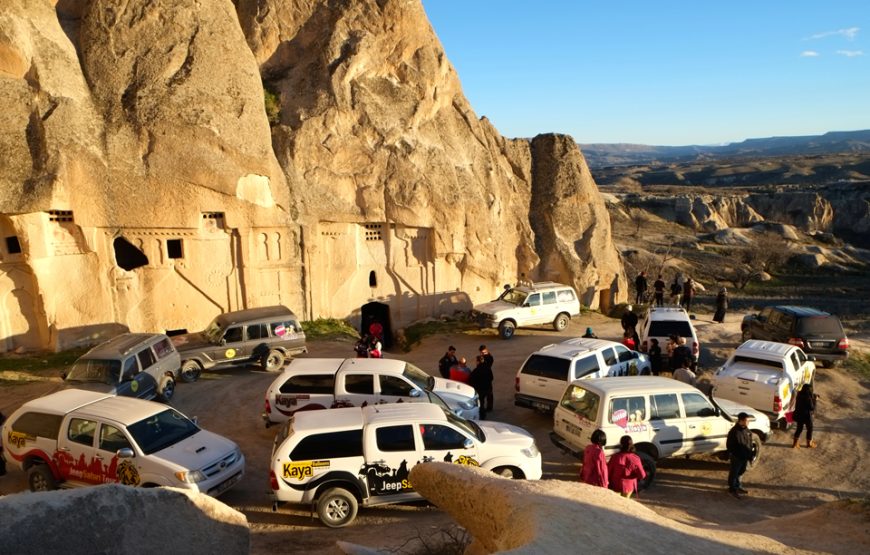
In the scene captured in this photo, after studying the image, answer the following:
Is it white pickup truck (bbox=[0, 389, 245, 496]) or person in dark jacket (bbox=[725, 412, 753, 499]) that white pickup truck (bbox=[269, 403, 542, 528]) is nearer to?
white pickup truck (bbox=[0, 389, 245, 496])

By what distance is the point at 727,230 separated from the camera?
62.9 meters

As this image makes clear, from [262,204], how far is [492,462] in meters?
14.1

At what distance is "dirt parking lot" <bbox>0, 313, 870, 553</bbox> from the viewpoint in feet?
30.7

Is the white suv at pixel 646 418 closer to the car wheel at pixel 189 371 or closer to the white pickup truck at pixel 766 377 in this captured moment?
the white pickup truck at pixel 766 377

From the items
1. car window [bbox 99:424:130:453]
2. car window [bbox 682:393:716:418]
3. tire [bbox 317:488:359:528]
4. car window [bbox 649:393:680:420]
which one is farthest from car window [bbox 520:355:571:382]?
car window [bbox 99:424:130:453]

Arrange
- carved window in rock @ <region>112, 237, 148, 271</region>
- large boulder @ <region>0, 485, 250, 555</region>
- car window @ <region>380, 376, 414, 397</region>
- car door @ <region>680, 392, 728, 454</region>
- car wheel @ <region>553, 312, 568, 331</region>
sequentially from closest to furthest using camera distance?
1. large boulder @ <region>0, 485, 250, 555</region>
2. car door @ <region>680, 392, 728, 454</region>
3. car window @ <region>380, 376, 414, 397</region>
4. carved window in rock @ <region>112, 237, 148, 271</region>
5. car wheel @ <region>553, 312, 568, 331</region>

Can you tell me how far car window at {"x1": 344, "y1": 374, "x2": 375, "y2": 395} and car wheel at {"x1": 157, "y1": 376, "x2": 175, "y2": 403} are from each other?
5522 millimetres

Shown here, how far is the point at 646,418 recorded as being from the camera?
1130 cm

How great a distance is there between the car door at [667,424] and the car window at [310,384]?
20.9 feet

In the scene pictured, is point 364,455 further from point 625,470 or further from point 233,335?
point 233,335

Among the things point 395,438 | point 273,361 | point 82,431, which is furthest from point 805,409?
point 82,431

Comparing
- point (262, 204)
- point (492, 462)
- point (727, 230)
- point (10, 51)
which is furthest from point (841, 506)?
point (727, 230)

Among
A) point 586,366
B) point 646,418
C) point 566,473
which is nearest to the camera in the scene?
point 646,418

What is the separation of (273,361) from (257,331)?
3.29 ft
